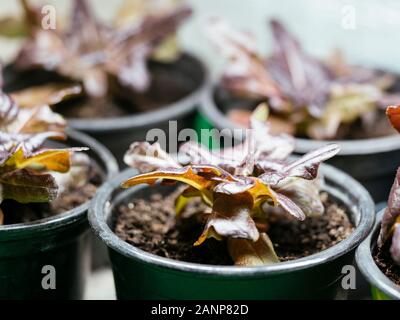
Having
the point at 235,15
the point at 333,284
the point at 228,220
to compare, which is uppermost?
the point at 235,15

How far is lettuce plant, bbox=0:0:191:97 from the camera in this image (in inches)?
63.2

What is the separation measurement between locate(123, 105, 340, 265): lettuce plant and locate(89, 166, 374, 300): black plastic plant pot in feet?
0.16

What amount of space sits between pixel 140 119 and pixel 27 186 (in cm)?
48

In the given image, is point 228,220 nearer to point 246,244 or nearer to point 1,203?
point 246,244

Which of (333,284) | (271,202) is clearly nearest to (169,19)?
(271,202)

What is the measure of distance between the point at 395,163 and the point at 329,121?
16 centimetres

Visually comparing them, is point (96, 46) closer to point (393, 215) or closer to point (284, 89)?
point (284, 89)

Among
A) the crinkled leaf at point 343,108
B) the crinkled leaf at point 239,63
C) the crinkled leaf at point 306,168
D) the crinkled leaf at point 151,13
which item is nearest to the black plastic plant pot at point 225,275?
the crinkled leaf at point 306,168

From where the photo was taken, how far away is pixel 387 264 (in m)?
0.98

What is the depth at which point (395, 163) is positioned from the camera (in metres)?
1.37

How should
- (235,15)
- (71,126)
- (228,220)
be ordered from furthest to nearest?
(235,15) → (71,126) → (228,220)

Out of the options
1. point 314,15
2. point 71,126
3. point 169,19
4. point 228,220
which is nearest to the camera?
point 228,220

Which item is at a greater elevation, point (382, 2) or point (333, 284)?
point (382, 2)

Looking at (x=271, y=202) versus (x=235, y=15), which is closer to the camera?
(x=271, y=202)
